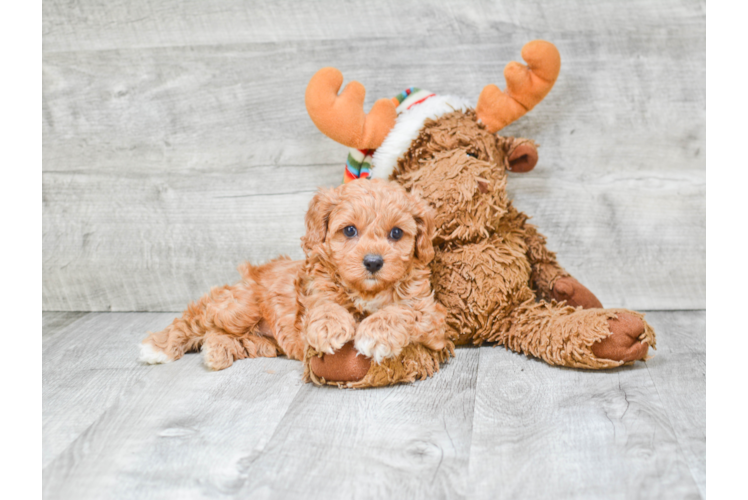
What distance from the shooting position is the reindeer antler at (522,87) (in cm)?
178

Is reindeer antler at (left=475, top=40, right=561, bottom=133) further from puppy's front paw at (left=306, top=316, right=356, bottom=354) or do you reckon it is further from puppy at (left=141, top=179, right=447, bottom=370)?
puppy's front paw at (left=306, top=316, right=356, bottom=354)

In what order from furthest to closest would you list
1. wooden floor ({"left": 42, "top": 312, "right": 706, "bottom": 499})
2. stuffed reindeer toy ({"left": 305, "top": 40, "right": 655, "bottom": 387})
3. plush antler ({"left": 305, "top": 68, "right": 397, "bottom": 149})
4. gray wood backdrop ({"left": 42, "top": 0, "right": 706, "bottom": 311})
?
gray wood backdrop ({"left": 42, "top": 0, "right": 706, "bottom": 311}) < plush antler ({"left": 305, "top": 68, "right": 397, "bottom": 149}) < stuffed reindeer toy ({"left": 305, "top": 40, "right": 655, "bottom": 387}) < wooden floor ({"left": 42, "top": 312, "right": 706, "bottom": 499})

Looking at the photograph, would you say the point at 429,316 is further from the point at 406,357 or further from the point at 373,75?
the point at 373,75

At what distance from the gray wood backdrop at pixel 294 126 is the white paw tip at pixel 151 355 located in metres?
0.52

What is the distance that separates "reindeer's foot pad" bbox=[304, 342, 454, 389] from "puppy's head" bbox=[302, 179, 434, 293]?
0.17m

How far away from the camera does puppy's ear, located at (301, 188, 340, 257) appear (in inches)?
60.8

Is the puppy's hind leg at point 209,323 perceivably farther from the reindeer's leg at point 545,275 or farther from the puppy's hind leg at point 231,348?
the reindeer's leg at point 545,275

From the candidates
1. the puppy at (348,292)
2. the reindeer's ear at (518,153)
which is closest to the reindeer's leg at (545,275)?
the reindeer's ear at (518,153)

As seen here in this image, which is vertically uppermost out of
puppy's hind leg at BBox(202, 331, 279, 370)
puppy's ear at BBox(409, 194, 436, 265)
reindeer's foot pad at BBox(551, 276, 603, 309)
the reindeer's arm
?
puppy's ear at BBox(409, 194, 436, 265)

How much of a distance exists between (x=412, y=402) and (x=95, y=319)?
1333mm

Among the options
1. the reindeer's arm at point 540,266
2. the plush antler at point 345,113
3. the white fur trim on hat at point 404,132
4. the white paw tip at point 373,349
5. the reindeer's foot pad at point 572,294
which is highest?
the plush antler at point 345,113

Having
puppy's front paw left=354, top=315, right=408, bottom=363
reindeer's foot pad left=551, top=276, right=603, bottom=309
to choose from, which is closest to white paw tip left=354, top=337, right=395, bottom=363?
puppy's front paw left=354, top=315, right=408, bottom=363

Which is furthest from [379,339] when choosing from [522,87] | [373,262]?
[522,87]

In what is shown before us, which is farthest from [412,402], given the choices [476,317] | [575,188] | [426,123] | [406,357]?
[575,188]
